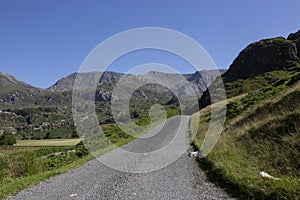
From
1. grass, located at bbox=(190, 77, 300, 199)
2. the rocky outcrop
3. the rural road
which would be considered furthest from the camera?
the rocky outcrop

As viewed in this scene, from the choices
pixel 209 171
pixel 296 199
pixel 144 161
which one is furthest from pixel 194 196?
pixel 144 161

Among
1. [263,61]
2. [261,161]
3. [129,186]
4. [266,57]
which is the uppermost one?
[266,57]

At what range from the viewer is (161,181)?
37.9 ft

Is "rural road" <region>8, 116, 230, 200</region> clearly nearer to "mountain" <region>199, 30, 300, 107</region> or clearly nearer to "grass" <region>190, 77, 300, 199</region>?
"grass" <region>190, 77, 300, 199</region>

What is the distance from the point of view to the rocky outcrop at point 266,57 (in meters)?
144

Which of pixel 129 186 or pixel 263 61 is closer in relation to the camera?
pixel 129 186

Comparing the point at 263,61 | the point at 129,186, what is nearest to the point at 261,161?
the point at 129,186

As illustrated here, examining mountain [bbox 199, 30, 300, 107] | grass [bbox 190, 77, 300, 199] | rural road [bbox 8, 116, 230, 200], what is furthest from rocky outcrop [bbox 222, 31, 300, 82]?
rural road [bbox 8, 116, 230, 200]

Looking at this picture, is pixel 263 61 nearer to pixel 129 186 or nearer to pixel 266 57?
pixel 266 57

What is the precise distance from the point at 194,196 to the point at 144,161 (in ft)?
27.7

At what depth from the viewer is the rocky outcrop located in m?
144

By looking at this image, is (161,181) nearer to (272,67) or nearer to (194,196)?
(194,196)

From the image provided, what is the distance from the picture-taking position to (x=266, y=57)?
6250 inches

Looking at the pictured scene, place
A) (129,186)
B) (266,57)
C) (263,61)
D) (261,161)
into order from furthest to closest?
(263,61) < (266,57) < (129,186) < (261,161)
